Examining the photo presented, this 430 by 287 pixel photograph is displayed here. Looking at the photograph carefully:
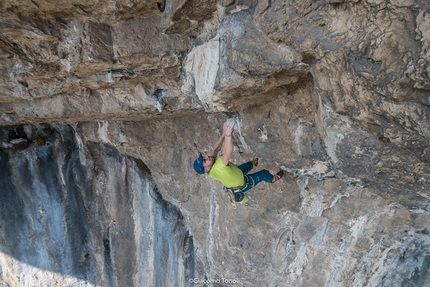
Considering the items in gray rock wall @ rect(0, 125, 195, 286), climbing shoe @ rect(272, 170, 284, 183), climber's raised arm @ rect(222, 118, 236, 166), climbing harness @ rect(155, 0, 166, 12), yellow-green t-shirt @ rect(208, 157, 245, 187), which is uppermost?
climbing harness @ rect(155, 0, 166, 12)

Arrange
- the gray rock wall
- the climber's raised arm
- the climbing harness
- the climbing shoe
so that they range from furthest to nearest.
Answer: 1. the gray rock wall
2. the climbing shoe
3. the climber's raised arm
4. the climbing harness

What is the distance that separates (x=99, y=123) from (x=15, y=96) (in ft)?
5.28

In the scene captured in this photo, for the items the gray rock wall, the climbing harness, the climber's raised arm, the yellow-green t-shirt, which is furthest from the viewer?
the gray rock wall

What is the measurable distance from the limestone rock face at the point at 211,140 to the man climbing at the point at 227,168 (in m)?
0.31

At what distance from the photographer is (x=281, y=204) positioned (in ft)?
16.0

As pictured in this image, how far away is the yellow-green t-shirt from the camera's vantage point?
379 cm

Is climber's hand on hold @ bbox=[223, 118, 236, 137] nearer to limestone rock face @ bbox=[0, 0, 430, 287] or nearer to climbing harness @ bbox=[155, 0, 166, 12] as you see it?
limestone rock face @ bbox=[0, 0, 430, 287]

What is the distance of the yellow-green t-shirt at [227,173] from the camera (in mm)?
3788

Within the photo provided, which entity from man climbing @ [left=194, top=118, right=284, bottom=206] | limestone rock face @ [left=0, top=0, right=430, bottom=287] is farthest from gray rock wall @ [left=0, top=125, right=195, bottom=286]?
man climbing @ [left=194, top=118, right=284, bottom=206]

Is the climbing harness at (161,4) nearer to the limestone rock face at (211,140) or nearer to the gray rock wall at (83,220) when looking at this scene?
the limestone rock face at (211,140)

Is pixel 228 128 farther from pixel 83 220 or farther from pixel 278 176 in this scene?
pixel 83 220

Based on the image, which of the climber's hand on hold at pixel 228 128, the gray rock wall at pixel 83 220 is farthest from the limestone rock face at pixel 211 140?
the climber's hand on hold at pixel 228 128

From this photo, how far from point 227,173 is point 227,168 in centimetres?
7

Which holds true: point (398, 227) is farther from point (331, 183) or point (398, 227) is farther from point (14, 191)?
point (14, 191)
